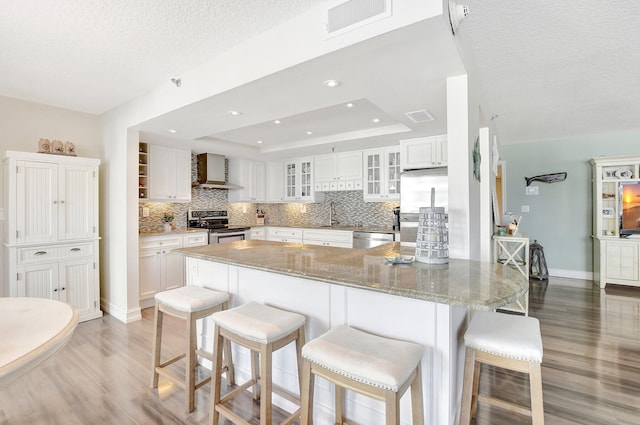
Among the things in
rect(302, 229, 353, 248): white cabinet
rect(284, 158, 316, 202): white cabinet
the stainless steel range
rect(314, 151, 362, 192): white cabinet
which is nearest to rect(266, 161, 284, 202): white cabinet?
rect(284, 158, 316, 202): white cabinet

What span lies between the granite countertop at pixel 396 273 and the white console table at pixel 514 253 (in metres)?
1.94

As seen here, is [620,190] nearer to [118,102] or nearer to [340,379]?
[340,379]

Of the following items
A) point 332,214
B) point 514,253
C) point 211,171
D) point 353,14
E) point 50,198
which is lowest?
point 514,253

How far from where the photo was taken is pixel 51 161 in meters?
3.29

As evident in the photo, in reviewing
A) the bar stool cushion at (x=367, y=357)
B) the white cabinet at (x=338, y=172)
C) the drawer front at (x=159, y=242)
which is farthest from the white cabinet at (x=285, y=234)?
the bar stool cushion at (x=367, y=357)

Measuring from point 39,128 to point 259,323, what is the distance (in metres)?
3.76

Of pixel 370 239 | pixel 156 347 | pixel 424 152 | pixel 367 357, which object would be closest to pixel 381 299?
pixel 367 357

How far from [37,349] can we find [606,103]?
17.4ft

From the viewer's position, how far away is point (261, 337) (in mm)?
1587

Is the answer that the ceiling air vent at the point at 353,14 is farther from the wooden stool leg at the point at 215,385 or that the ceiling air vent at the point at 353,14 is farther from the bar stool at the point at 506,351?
the wooden stool leg at the point at 215,385

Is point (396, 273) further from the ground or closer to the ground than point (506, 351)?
further from the ground

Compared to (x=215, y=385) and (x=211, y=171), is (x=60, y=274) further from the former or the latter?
(x=215, y=385)

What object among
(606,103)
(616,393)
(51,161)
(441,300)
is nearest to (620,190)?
(606,103)

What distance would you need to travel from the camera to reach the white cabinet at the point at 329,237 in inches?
199
